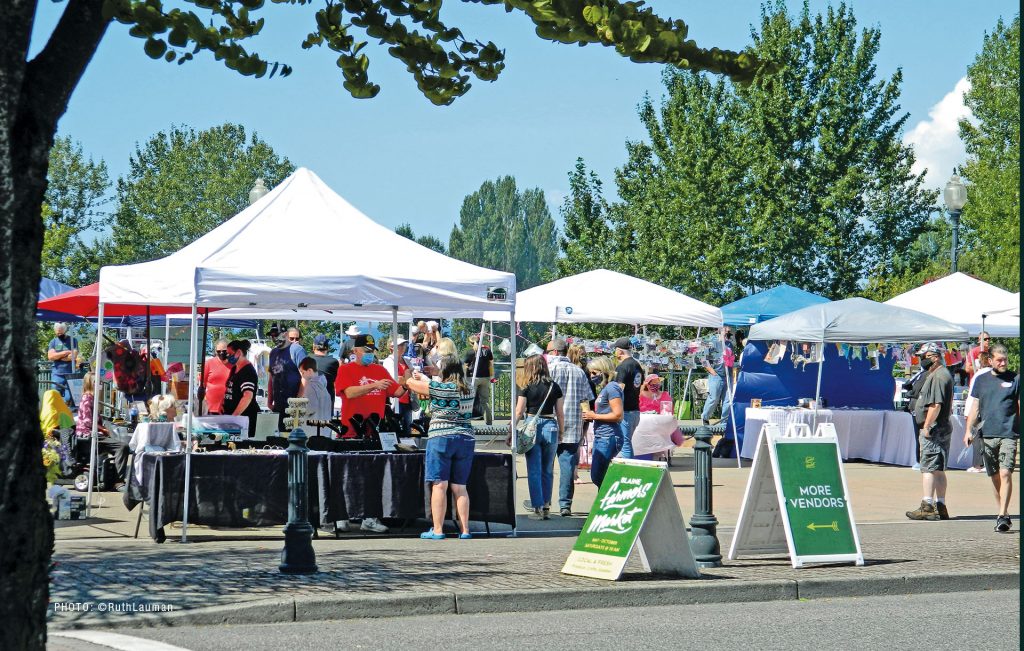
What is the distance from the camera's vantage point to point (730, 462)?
859 inches

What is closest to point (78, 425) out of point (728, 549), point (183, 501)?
point (183, 501)

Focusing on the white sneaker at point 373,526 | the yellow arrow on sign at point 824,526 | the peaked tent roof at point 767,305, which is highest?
the peaked tent roof at point 767,305

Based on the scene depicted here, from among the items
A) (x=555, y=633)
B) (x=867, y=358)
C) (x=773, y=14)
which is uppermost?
(x=773, y=14)

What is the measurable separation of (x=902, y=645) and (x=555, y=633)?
2.06 metres

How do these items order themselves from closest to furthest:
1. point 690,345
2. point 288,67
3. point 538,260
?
point 288,67, point 690,345, point 538,260

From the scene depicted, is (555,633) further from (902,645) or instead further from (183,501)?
(183,501)

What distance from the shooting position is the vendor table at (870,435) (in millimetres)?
21688

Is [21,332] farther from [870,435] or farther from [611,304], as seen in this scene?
[870,435]

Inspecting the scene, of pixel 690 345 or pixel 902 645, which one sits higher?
pixel 690 345

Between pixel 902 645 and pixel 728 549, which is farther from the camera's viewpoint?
pixel 728 549

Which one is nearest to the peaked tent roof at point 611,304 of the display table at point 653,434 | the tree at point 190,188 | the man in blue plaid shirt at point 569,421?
the display table at point 653,434

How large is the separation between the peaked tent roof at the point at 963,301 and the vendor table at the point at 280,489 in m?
15.6

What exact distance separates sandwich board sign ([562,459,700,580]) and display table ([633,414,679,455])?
265 inches

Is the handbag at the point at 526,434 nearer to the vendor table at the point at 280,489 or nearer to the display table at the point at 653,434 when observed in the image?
the vendor table at the point at 280,489
